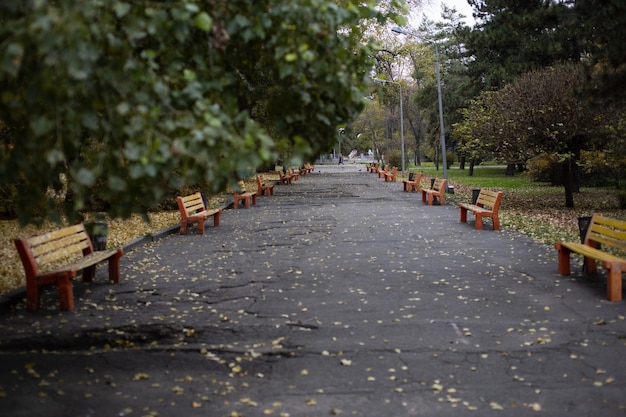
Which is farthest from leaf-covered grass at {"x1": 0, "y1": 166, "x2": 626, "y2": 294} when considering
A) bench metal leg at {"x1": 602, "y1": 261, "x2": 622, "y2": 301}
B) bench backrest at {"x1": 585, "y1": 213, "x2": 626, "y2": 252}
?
bench metal leg at {"x1": 602, "y1": 261, "x2": 622, "y2": 301}

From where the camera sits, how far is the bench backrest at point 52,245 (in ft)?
25.8

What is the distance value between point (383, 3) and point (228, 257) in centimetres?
2519

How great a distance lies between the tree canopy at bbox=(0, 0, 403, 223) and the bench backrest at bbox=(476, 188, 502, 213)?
11.4 meters

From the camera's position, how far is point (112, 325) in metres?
7.29

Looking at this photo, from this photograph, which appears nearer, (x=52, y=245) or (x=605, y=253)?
(x=52, y=245)

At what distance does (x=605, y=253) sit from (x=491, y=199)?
7.97 meters

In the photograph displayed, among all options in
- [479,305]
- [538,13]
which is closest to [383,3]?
[538,13]

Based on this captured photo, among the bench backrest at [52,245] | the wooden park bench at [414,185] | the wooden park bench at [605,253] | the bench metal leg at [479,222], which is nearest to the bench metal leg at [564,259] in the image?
the wooden park bench at [605,253]

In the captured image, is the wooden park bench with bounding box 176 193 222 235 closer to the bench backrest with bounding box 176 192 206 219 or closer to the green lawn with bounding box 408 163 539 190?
the bench backrest with bounding box 176 192 206 219

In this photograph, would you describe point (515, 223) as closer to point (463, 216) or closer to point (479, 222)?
point (463, 216)

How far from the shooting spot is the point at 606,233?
930 cm

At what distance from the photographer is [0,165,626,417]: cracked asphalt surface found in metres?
5.16

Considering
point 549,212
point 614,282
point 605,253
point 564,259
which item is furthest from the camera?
point 549,212

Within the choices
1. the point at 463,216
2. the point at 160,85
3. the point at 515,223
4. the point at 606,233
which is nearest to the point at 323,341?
the point at 160,85
